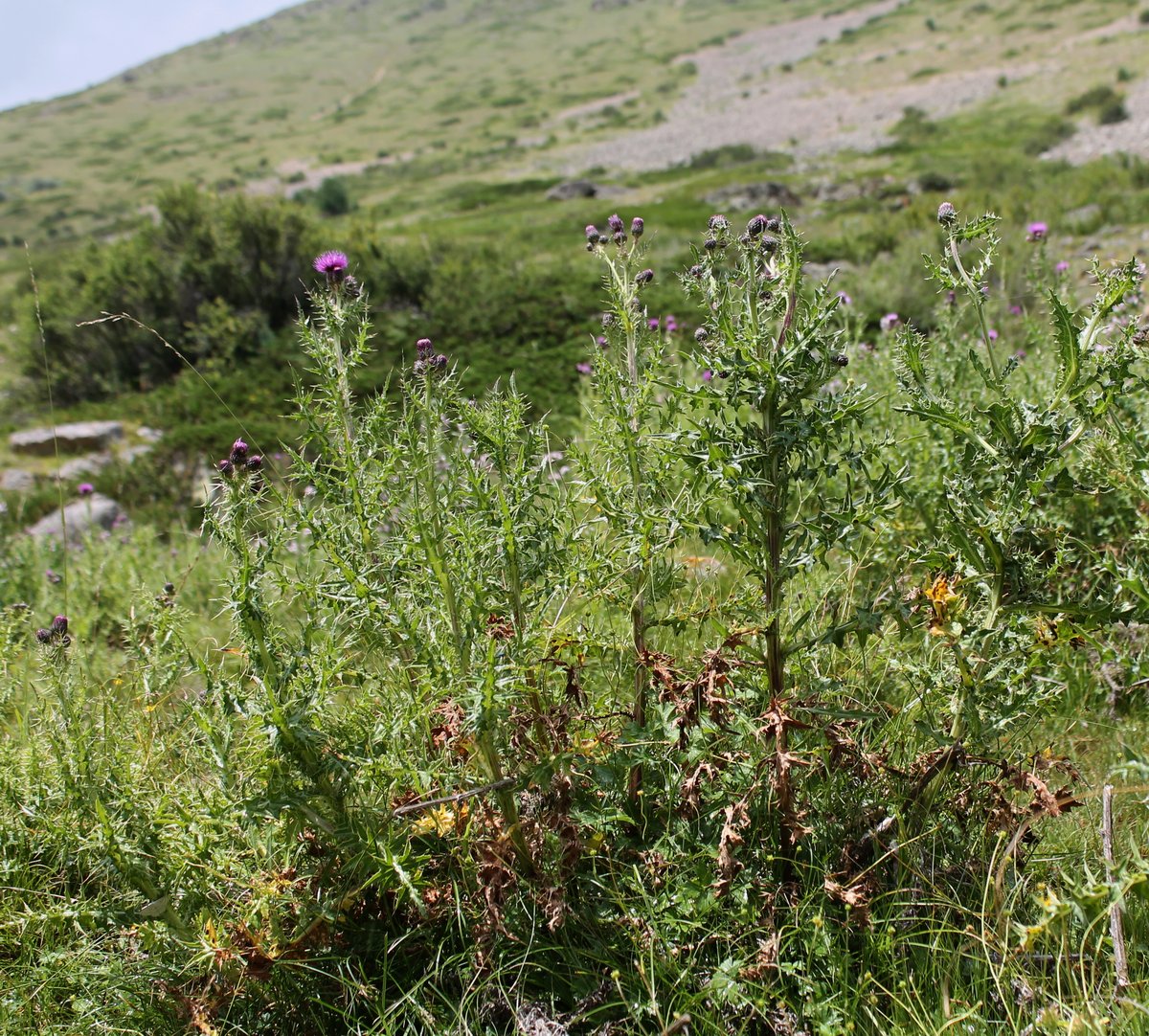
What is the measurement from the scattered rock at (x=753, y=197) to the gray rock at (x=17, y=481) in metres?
18.5

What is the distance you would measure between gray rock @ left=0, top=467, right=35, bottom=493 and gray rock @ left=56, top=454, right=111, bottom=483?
0.39 m

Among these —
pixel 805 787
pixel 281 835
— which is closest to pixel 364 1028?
pixel 281 835

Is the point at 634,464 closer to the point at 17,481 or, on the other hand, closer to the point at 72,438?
the point at 72,438

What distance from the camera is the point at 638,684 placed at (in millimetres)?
2105

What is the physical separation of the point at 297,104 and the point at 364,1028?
11438 cm

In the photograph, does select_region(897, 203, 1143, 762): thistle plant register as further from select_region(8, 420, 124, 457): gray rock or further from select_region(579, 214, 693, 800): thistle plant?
select_region(8, 420, 124, 457): gray rock


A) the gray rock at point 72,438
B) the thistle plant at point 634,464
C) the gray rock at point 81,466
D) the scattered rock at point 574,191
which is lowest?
the gray rock at point 81,466

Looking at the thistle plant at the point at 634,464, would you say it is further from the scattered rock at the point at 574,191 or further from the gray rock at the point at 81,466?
the scattered rock at the point at 574,191

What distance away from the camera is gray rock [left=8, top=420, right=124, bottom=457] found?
29.8ft

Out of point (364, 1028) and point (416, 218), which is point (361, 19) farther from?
point (364, 1028)

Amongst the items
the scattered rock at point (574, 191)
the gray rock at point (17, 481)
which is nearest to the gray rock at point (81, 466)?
the gray rock at point (17, 481)

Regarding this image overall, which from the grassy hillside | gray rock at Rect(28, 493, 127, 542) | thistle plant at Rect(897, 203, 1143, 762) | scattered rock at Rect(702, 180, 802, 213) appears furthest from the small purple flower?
scattered rock at Rect(702, 180, 802, 213)

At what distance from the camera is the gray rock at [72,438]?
9070 millimetres

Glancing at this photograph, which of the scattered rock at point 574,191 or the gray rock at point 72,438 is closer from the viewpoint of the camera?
the gray rock at point 72,438
